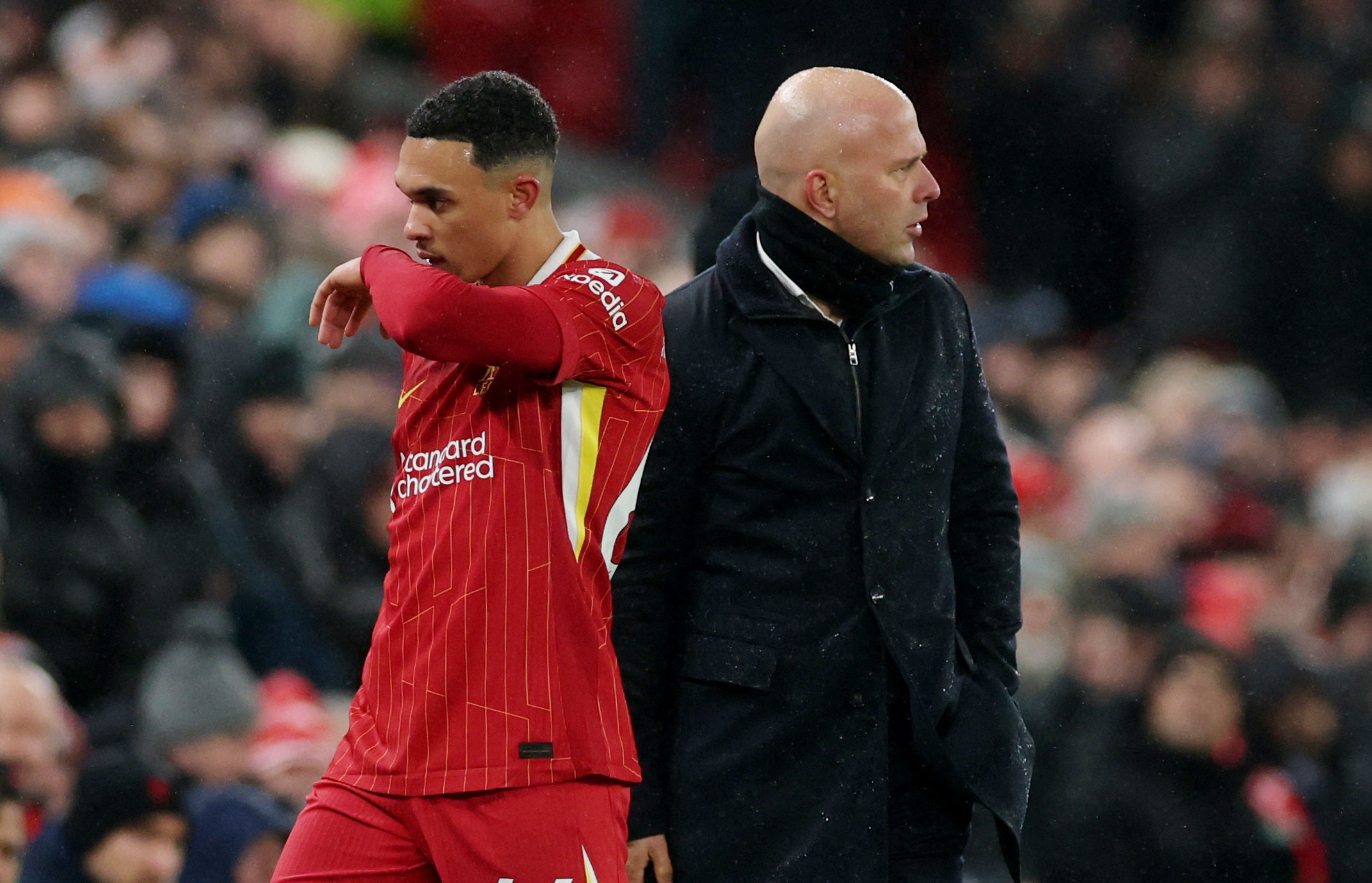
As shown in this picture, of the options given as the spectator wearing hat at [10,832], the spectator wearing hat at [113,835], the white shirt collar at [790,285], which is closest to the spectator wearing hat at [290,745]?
the spectator wearing hat at [113,835]

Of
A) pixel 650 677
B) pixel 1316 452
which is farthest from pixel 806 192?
pixel 1316 452

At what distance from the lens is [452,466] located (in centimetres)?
234

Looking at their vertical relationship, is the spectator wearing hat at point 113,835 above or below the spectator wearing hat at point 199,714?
below

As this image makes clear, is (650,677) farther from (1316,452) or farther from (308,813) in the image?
(1316,452)

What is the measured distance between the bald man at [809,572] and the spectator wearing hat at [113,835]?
1.62 m

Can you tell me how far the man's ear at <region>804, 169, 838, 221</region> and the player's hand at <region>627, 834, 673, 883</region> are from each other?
35.9 inches

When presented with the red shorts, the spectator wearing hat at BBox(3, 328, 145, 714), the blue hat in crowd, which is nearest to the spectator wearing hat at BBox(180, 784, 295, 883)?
the spectator wearing hat at BBox(3, 328, 145, 714)

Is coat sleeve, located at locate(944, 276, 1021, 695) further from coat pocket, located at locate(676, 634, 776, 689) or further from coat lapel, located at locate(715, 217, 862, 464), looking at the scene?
coat pocket, located at locate(676, 634, 776, 689)

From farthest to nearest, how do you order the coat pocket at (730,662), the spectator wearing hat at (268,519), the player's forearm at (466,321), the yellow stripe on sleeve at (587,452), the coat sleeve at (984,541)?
the spectator wearing hat at (268,519)
the coat sleeve at (984,541)
the coat pocket at (730,662)
the yellow stripe on sleeve at (587,452)
the player's forearm at (466,321)

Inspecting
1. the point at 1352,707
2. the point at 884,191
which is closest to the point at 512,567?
the point at 884,191

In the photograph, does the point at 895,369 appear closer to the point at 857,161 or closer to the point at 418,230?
the point at 857,161

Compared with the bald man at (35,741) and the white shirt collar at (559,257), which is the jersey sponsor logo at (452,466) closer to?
the white shirt collar at (559,257)

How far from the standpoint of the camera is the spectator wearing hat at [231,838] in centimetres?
393

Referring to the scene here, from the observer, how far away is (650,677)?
2.65 m
